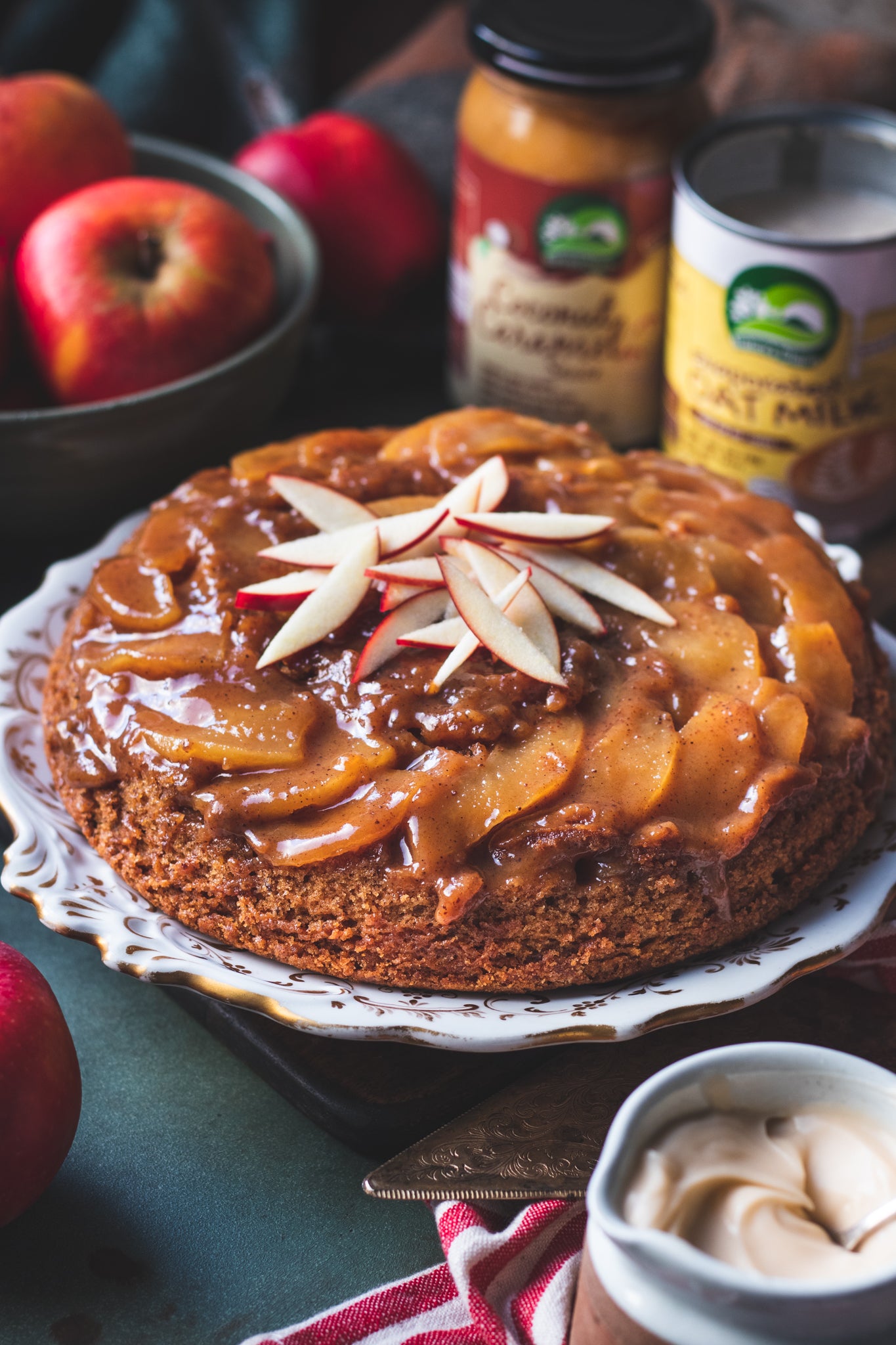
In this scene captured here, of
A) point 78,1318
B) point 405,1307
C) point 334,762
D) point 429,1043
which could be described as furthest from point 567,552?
point 78,1318

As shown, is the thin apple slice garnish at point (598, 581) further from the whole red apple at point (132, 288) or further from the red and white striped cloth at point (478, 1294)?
the whole red apple at point (132, 288)

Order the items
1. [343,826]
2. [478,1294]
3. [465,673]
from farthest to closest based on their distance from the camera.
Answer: [465,673], [343,826], [478,1294]

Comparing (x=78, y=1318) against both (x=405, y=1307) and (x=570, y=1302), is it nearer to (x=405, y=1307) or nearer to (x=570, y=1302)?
(x=405, y=1307)

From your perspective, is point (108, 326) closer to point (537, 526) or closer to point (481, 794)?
point (537, 526)

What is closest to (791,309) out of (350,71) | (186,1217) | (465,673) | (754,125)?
(754,125)

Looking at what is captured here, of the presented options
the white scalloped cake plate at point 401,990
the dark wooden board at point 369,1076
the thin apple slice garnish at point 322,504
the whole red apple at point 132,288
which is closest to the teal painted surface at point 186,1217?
the dark wooden board at point 369,1076
